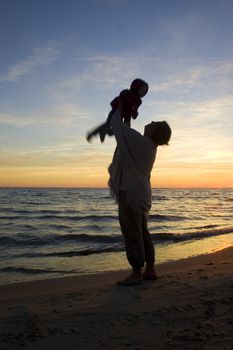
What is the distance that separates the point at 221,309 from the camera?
3.24 meters

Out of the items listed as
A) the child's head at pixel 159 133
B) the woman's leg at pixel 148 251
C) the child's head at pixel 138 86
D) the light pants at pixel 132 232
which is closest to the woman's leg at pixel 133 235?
the light pants at pixel 132 232

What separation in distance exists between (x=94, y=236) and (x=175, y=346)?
1092 centimetres

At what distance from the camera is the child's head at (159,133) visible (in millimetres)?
4488

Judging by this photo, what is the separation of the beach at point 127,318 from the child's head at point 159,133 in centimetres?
148

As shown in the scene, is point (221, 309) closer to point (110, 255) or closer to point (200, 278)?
point (200, 278)

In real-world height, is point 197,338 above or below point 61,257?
above

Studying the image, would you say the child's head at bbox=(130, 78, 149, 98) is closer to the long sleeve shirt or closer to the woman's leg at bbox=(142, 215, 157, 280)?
the long sleeve shirt

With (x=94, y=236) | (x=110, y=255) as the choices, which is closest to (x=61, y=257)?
(x=110, y=255)

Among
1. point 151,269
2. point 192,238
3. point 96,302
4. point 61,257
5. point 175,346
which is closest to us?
point 175,346

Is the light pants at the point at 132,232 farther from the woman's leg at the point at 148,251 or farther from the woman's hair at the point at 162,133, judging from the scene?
the woman's hair at the point at 162,133

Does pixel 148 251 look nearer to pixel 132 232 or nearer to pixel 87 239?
pixel 132 232

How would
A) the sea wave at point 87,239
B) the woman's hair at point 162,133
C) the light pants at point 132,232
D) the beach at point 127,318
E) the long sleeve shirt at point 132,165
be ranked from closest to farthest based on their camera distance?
the beach at point 127,318 → the long sleeve shirt at point 132,165 → the light pants at point 132,232 → the woman's hair at point 162,133 → the sea wave at point 87,239

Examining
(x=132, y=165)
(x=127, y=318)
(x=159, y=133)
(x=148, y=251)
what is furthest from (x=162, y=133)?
(x=127, y=318)

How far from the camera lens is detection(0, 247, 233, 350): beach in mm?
2629
